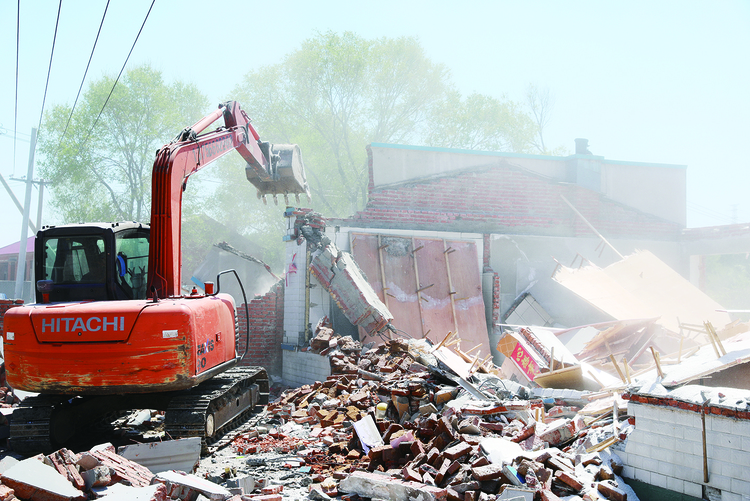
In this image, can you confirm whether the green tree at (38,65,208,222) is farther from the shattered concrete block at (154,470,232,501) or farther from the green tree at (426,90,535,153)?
the shattered concrete block at (154,470,232,501)

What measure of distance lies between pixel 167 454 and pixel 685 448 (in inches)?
196

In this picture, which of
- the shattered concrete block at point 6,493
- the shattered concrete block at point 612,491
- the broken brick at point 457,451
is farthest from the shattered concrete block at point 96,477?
the shattered concrete block at point 612,491

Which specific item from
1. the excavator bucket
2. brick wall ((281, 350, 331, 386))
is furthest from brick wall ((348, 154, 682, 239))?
the excavator bucket

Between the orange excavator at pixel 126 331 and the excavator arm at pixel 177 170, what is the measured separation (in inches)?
0.5

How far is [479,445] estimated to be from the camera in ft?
16.2

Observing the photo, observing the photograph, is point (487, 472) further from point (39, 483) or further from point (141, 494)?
point (39, 483)

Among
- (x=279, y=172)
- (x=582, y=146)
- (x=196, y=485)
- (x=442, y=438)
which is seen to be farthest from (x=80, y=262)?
(x=582, y=146)

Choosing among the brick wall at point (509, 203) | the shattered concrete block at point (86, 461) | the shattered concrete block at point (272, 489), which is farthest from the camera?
the brick wall at point (509, 203)

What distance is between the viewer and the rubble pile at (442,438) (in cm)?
440

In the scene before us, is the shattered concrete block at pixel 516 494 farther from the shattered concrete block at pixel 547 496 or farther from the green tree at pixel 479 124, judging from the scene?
the green tree at pixel 479 124

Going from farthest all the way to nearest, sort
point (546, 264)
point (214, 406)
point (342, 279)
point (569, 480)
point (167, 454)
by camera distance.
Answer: point (546, 264) < point (342, 279) < point (214, 406) < point (167, 454) < point (569, 480)

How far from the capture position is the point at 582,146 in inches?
730

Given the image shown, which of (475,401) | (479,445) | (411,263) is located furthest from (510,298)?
Result: (479,445)

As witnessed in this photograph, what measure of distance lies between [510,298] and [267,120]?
2443 cm
